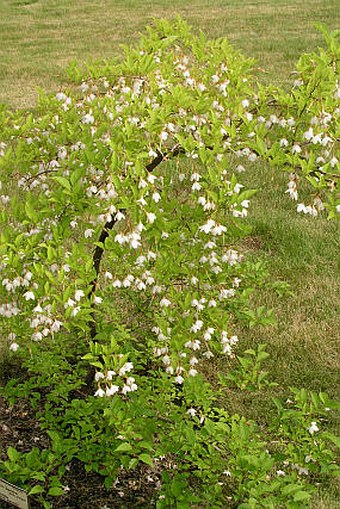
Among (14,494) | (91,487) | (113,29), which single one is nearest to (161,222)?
(14,494)

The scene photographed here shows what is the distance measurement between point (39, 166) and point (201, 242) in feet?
2.92

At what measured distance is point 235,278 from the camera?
3867mm

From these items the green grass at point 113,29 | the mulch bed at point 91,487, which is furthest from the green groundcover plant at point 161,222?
the green grass at point 113,29

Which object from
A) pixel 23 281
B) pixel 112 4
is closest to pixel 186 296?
pixel 23 281

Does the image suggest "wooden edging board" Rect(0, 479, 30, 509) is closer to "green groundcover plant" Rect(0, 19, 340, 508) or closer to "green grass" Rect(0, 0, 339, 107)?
"green groundcover plant" Rect(0, 19, 340, 508)

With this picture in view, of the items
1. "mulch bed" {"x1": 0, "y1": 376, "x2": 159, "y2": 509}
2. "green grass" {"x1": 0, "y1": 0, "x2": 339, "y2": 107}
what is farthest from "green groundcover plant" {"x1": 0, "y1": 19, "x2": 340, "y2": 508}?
"green grass" {"x1": 0, "y1": 0, "x2": 339, "y2": 107}

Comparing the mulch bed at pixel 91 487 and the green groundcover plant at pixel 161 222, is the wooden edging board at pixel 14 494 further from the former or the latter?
the mulch bed at pixel 91 487

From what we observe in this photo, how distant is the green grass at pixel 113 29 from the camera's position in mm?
11790

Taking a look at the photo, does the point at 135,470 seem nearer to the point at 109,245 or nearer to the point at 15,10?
the point at 109,245

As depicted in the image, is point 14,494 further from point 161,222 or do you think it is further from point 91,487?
point 161,222

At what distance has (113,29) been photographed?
1500 centimetres

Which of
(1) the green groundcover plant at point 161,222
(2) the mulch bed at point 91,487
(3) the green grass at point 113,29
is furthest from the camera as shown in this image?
(3) the green grass at point 113,29

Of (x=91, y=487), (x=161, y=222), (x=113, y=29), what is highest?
(x=161, y=222)

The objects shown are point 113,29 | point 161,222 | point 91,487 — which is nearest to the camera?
point 161,222
